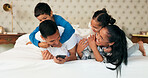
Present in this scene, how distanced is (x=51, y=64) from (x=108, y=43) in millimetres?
505

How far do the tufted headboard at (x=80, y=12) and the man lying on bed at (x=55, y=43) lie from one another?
186cm

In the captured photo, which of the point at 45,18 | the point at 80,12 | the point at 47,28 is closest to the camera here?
the point at 47,28

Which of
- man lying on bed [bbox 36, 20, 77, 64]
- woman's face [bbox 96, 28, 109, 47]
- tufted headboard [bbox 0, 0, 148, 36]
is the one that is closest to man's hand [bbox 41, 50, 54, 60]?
man lying on bed [bbox 36, 20, 77, 64]

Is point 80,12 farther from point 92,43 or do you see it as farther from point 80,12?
point 92,43

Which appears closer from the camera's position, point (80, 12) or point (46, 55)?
point (46, 55)

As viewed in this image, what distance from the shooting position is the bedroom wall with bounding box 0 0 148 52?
10.1 ft

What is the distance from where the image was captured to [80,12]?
3133mm

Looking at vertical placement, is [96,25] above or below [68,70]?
above

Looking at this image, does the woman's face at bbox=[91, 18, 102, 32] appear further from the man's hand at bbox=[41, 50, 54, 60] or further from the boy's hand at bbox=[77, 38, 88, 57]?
the man's hand at bbox=[41, 50, 54, 60]

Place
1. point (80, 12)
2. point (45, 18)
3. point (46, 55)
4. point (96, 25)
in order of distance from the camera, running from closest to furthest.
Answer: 1. point (45, 18)
2. point (46, 55)
3. point (96, 25)
4. point (80, 12)

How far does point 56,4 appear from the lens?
3.10 meters

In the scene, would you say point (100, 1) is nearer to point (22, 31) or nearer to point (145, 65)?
point (22, 31)

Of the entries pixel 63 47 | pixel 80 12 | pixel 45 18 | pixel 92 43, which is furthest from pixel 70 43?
pixel 80 12

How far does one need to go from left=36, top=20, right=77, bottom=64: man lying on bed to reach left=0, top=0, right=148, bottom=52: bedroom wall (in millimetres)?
1865
